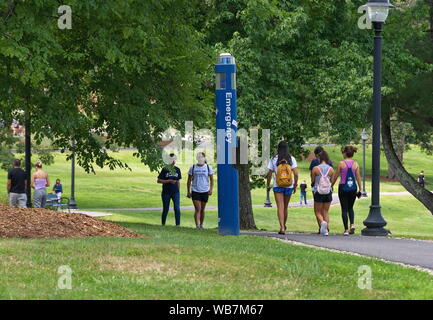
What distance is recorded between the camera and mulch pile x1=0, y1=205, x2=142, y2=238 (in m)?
14.2

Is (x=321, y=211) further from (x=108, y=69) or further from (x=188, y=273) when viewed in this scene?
(x=188, y=273)

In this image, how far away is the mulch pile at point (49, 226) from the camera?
1420 centimetres

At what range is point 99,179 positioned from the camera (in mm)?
68062

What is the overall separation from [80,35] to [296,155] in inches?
454

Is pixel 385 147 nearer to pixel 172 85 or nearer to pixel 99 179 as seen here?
pixel 172 85

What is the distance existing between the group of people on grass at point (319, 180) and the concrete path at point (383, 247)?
0.80 m

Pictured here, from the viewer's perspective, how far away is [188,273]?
992cm

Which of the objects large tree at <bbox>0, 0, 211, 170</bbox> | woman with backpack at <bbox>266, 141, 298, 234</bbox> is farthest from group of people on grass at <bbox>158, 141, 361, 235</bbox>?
large tree at <bbox>0, 0, 211, 170</bbox>

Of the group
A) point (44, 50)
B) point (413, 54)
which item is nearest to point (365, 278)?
point (44, 50)

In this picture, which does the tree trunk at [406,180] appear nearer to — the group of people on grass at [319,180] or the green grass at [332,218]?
the green grass at [332,218]

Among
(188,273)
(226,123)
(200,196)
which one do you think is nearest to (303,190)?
(200,196)

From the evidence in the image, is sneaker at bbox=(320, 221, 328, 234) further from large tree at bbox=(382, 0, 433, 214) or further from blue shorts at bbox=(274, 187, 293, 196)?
large tree at bbox=(382, 0, 433, 214)

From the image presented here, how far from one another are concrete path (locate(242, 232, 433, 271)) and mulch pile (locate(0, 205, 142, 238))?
10.0ft

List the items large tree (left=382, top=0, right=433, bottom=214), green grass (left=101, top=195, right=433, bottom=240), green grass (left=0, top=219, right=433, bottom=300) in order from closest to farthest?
green grass (left=0, top=219, right=433, bottom=300)
large tree (left=382, top=0, right=433, bottom=214)
green grass (left=101, top=195, right=433, bottom=240)
